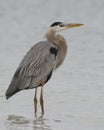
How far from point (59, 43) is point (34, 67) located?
29.8 inches

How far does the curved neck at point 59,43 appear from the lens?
1067 centimetres

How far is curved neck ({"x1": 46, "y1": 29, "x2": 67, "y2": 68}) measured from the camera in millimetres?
10672

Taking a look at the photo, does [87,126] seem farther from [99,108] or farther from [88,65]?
[88,65]

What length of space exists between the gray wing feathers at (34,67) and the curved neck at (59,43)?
0.23 metres

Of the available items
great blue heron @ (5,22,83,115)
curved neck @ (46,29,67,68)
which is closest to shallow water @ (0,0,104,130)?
great blue heron @ (5,22,83,115)

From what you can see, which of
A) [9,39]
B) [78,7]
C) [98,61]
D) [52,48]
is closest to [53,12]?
[78,7]

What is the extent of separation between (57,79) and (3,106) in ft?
6.98

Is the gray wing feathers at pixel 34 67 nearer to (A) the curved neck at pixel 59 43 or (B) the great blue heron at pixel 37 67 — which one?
(B) the great blue heron at pixel 37 67

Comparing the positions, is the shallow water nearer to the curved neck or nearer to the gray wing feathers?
the gray wing feathers

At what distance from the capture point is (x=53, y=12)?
1959 cm

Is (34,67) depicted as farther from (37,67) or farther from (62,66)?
(62,66)

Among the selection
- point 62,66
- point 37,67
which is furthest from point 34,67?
point 62,66

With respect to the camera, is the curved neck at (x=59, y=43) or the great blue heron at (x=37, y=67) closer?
the great blue heron at (x=37, y=67)

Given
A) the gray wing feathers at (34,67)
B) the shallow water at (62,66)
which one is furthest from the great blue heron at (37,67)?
the shallow water at (62,66)
